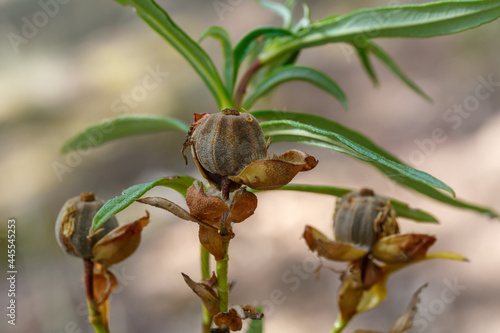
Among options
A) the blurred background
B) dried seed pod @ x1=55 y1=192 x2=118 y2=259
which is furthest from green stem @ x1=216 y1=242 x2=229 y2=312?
the blurred background

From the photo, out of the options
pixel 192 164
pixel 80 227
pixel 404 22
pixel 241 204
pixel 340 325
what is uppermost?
pixel 192 164

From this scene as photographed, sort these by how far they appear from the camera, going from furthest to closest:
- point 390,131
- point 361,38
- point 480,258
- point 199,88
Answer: point 199,88
point 390,131
point 480,258
point 361,38

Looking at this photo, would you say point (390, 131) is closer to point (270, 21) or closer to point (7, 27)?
point (270, 21)

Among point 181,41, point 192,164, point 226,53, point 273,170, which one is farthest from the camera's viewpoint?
point 192,164

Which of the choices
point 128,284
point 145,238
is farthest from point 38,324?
point 145,238

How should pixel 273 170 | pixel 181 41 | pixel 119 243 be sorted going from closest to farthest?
pixel 273 170, pixel 119 243, pixel 181 41

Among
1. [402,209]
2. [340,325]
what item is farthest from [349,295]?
[402,209]

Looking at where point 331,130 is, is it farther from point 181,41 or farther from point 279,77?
point 181,41
